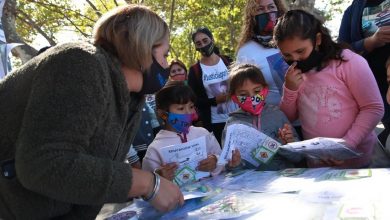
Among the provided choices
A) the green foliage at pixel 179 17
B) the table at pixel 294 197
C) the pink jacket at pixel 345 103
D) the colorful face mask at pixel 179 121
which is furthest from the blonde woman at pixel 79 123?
the green foliage at pixel 179 17

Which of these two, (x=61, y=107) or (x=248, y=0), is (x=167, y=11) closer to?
(x=248, y=0)

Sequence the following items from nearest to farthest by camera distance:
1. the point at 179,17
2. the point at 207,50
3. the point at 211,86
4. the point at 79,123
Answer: the point at 79,123, the point at 211,86, the point at 207,50, the point at 179,17

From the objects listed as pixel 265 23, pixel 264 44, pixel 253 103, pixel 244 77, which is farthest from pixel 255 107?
pixel 265 23

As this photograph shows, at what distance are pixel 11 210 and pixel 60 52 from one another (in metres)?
0.52

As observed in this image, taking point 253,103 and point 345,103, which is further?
point 253,103

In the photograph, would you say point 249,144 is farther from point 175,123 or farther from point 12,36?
point 12,36

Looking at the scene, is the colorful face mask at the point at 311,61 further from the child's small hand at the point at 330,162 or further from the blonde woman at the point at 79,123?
the blonde woman at the point at 79,123

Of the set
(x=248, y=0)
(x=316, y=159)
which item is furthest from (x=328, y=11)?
(x=316, y=159)

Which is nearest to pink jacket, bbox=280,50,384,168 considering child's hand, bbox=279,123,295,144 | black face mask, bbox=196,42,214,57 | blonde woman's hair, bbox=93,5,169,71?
child's hand, bbox=279,123,295,144

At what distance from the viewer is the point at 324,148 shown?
1.73 meters

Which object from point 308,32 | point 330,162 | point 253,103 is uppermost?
point 308,32

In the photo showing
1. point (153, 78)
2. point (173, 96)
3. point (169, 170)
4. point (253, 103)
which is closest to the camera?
point (153, 78)

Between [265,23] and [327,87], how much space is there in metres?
0.89

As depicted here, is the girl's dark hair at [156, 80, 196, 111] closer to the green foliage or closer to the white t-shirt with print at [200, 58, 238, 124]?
the white t-shirt with print at [200, 58, 238, 124]
